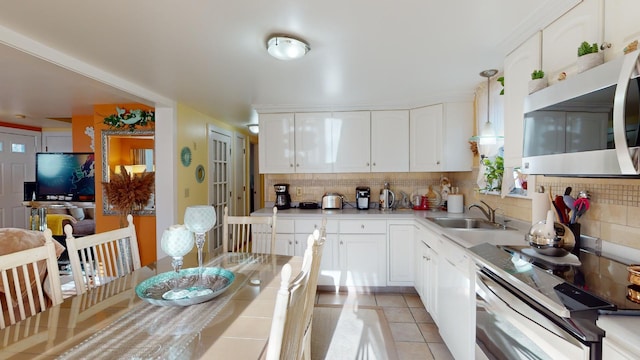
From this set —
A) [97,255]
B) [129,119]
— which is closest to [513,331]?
[97,255]

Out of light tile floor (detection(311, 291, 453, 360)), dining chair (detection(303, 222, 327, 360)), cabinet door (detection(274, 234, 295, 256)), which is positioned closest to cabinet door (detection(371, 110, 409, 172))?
cabinet door (detection(274, 234, 295, 256))

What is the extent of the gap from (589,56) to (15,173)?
7.77m

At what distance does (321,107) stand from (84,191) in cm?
420

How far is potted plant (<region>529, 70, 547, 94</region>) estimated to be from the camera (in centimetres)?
151

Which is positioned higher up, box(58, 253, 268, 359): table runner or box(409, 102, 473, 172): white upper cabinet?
box(409, 102, 473, 172): white upper cabinet

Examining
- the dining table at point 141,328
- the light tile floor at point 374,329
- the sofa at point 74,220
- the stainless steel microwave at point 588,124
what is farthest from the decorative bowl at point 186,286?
the sofa at point 74,220

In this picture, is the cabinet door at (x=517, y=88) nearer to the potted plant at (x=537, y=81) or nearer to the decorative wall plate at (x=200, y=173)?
the potted plant at (x=537, y=81)

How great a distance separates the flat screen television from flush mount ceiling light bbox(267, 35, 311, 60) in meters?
4.39

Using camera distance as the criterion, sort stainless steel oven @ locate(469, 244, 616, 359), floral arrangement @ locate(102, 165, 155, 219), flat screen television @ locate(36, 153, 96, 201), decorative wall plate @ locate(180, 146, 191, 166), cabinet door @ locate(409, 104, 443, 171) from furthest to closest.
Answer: flat screen television @ locate(36, 153, 96, 201)
decorative wall plate @ locate(180, 146, 191, 166)
floral arrangement @ locate(102, 165, 155, 219)
cabinet door @ locate(409, 104, 443, 171)
stainless steel oven @ locate(469, 244, 616, 359)

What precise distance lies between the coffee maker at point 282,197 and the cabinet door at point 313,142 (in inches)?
13.7

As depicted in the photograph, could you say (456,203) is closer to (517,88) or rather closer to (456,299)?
(456,299)

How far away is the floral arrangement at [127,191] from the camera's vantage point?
3.51 m

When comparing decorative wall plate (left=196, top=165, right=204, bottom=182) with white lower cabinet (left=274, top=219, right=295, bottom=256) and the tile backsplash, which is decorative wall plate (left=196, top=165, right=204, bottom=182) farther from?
white lower cabinet (left=274, top=219, right=295, bottom=256)

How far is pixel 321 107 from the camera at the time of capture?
361 cm
